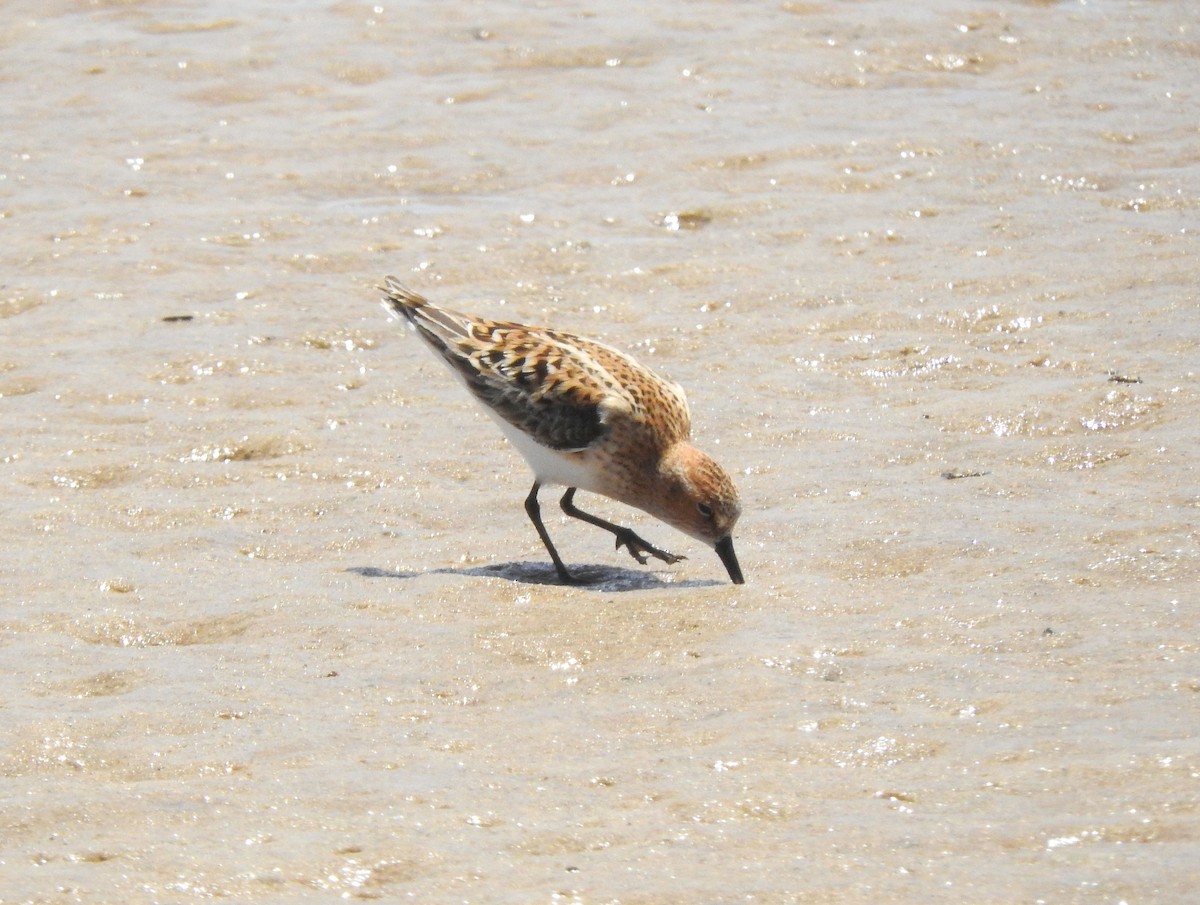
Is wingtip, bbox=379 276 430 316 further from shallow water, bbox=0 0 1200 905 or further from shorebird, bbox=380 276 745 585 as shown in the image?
shallow water, bbox=0 0 1200 905

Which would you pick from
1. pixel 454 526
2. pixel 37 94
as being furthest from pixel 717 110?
pixel 454 526

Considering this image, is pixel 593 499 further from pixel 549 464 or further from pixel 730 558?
pixel 730 558

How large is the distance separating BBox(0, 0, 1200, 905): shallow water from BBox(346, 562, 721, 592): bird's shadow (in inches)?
2.5

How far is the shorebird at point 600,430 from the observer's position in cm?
713

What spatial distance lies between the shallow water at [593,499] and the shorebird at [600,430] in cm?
29

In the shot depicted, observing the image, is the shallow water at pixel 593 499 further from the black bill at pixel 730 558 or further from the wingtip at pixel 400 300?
the wingtip at pixel 400 300

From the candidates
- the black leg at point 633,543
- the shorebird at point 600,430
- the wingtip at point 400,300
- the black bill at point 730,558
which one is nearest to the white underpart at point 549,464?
the shorebird at point 600,430

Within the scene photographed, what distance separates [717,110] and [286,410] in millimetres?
6000

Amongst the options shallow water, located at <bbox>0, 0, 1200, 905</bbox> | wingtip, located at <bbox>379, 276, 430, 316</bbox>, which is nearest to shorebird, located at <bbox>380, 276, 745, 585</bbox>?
shallow water, located at <bbox>0, 0, 1200, 905</bbox>

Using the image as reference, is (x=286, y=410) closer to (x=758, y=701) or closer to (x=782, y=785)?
(x=758, y=701)

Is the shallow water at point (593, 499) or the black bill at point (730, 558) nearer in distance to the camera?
the shallow water at point (593, 499)

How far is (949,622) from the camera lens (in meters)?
5.96

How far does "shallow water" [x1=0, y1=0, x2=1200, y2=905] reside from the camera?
445cm

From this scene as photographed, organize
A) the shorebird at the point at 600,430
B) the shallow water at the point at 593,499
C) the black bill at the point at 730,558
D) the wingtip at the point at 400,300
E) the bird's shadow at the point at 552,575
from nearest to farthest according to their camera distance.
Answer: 1. the shallow water at the point at 593,499
2. the black bill at the point at 730,558
3. the bird's shadow at the point at 552,575
4. the shorebird at the point at 600,430
5. the wingtip at the point at 400,300
